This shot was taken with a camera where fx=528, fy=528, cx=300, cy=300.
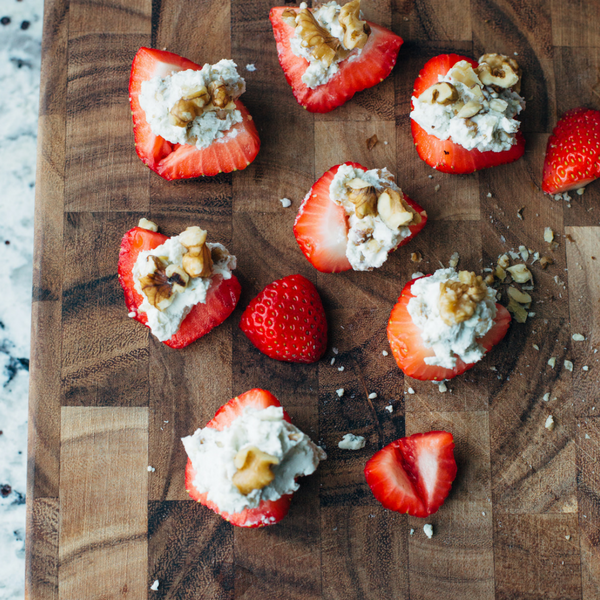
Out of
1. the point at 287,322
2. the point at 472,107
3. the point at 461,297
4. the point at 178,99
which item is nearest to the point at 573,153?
the point at 472,107

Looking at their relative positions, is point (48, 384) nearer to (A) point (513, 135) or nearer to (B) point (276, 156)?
(B) point (276, 156)

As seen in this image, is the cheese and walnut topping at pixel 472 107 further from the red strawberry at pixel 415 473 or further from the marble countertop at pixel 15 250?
the marble countertop at pixel 15 250

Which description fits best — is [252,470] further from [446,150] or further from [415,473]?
[446,150]

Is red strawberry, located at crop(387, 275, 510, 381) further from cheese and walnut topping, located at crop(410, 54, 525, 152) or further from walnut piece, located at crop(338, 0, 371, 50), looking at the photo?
walnut piece, located at crop(338, 0, 371, 50)

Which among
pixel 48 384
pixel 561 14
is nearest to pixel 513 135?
pixel 561 14

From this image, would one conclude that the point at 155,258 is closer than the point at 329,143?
Yes

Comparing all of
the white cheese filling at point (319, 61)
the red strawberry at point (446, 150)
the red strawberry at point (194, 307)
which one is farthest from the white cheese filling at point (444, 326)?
the white cheese filling at point (319, 61)
